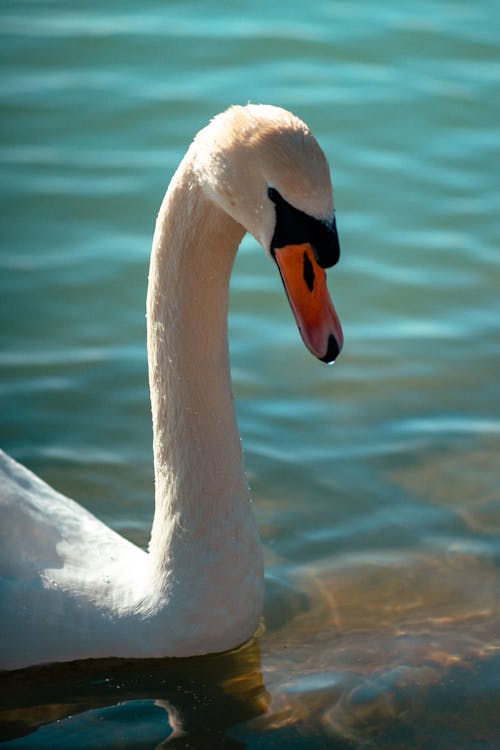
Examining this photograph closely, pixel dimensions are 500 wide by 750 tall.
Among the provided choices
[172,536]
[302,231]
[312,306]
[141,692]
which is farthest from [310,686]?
[302,231]

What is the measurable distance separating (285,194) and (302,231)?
0.34 ft

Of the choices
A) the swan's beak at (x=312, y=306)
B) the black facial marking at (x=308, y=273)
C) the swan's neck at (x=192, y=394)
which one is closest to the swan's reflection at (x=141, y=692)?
the swan's neck at (x=192, y=394)

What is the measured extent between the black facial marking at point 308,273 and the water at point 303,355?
4.48 feet

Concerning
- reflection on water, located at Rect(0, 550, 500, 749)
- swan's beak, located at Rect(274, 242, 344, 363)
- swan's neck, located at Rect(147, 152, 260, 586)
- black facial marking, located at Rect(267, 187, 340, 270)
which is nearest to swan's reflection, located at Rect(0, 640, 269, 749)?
reflection on water, located at Rect(0, 550, 500, 749)

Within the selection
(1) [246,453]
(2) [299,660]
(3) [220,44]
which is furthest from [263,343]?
(3) [220,44]

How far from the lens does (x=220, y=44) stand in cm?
904

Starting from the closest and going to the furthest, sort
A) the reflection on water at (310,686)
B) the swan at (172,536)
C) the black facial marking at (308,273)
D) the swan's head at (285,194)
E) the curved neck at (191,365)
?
the swan's head at (285,194)
the black facial marking at (308,273)
the curved neck at (191,365)
the swan at (172,536)
the reflection on water at (310,686)

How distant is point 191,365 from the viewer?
3934 millimetres

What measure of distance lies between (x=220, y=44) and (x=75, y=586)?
5.70 m

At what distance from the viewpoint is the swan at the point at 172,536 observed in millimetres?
3824

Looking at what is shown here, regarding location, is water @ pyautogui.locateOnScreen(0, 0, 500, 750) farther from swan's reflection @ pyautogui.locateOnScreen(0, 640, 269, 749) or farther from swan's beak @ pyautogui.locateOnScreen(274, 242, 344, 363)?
swan's beak @ pyautogui.locateOnScreen(274, 242, 344, 363)

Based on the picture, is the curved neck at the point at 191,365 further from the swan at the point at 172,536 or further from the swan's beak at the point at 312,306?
the swan's beak at the point at 312,306

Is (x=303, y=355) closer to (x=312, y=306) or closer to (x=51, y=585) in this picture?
(x=51, y=585)

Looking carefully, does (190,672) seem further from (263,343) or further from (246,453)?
(263,343)
